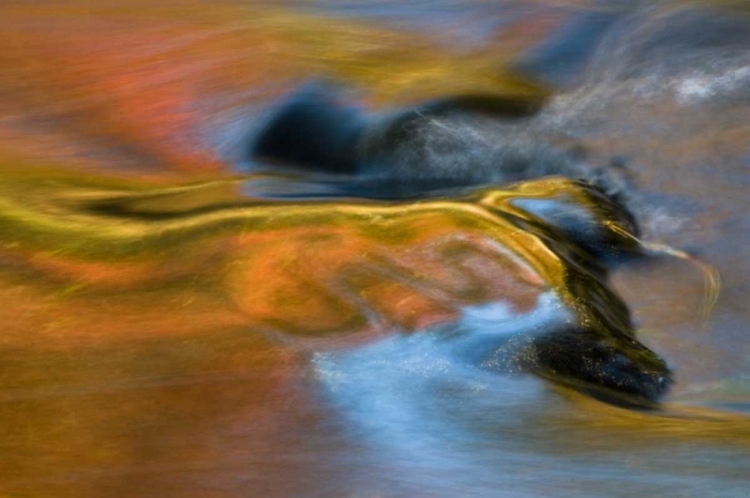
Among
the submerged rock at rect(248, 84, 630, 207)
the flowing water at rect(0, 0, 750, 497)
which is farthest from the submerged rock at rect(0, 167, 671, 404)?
the submerged rock at rect(248, 84, 630, 207)

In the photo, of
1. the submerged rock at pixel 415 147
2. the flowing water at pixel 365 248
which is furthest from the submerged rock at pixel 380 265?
the submerged rock at pixel 415 147

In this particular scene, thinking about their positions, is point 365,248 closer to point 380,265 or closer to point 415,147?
point 380,265

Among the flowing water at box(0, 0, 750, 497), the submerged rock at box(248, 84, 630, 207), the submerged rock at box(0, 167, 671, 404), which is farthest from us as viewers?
the submerged rock at box(248, 84, 630, 207)

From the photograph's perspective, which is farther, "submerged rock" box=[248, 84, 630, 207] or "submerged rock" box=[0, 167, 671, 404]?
"submerged rock" box=[248, 84, 630, 207]

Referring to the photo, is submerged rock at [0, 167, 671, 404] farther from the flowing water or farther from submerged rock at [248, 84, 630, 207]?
submerged rock at [248, 84, 630, 207]

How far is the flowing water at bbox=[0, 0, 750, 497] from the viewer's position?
118 cm

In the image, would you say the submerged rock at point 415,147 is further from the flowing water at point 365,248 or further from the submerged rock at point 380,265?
the submerged rock at point 380,265

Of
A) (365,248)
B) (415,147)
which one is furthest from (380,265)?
(415,147)

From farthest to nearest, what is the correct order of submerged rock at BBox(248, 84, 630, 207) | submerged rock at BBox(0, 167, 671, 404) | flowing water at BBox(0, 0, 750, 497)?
submerged rock at BBox(248, 84, 630, 207) → submerged rock at BBox(0, 167, 671, 404) → flowing water at BBox(0, 0, 750, 497)

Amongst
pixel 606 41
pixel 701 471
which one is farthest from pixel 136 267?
pixel 606 41

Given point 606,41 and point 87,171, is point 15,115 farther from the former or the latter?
point 606,41

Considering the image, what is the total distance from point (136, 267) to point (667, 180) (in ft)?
3.31

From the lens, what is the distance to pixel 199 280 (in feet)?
4.82

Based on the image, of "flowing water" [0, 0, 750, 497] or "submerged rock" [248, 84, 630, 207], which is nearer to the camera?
"flowing water" [0, 0, 750, 497]
